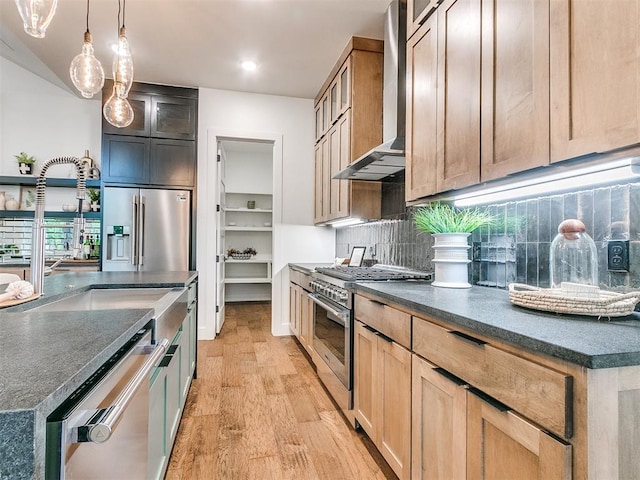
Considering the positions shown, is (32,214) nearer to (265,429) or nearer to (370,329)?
(265,429)

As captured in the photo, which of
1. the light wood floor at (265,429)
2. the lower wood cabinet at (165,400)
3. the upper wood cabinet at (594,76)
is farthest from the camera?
the light wood floor at (265,429)

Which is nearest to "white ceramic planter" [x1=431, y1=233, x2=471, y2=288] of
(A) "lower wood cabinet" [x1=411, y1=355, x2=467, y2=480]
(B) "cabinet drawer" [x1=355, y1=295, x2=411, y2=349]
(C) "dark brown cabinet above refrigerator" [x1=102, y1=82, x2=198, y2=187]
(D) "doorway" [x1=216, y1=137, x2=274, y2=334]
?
(B) "cabinet drawer" [x1=355, y1=295, x2=411, y2=349]

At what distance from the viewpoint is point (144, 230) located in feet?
13.1

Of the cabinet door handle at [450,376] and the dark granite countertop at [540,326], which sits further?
the cabinet door handle at [450,376]

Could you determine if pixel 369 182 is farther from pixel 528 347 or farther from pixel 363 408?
pixel 528 347

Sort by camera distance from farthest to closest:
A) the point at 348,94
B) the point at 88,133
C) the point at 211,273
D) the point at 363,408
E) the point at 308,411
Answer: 1. the point at 88,133
2. the point at 211,273
3. the point at 348,94
4. the point at 308,411
5. the point at 363,408

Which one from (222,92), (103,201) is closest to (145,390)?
(103,201)

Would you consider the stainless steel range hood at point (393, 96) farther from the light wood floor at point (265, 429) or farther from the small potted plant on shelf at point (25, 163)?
the small potted plant on shelf at point (25, 163)

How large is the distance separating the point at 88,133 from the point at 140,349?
4568mm

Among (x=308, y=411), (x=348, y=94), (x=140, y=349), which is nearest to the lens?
(x=140, y=349)

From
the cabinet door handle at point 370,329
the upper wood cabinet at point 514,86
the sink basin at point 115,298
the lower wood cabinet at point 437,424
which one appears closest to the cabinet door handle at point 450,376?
the lower wood cabinet at point 437,424

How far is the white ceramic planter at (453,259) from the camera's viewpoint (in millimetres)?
1813

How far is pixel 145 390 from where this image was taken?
1.13 metres

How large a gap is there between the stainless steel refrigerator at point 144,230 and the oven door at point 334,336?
1.93 meters
